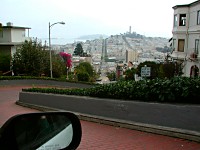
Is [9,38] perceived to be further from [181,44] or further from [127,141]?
[127,141]

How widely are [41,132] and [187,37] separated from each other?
3378cm

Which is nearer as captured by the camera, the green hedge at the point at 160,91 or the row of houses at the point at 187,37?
the green hedge at the point at 160,91

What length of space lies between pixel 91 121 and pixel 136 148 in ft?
10.9

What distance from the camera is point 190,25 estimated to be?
109 ft

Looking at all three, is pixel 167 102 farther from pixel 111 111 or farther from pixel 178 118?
pixel 111 111

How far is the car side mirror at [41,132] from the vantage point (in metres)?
1.83

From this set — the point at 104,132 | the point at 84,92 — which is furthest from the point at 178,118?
the point at 84,92

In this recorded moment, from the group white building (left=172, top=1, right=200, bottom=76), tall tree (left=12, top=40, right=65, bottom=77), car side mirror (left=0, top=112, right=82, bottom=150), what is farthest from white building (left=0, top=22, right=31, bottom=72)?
car side mirror (left=0, top=112, right=82, bottom=150)

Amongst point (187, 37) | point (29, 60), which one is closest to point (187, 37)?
point (187, 37)

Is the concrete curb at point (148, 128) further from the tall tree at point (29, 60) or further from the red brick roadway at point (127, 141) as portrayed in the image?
the tall tree at point (29, 60)

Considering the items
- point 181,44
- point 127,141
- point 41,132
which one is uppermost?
point 181,44

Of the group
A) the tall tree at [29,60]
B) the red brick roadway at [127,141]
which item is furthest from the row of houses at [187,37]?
the red brick roadway at [127,141]

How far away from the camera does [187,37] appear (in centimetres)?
3394

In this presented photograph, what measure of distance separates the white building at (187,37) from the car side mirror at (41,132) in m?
30.1
